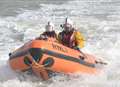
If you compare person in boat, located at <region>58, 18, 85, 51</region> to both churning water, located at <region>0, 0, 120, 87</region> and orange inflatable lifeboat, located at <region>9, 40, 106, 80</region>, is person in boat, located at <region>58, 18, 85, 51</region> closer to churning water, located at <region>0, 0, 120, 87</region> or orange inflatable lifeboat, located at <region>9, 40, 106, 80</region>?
orange inflatable lifeboat, located at <region>9, 40, 106, 80</region>

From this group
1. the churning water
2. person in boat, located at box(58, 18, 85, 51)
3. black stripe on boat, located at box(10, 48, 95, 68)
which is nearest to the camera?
black stripe on boat, located at box(10, 48, 95, 68)

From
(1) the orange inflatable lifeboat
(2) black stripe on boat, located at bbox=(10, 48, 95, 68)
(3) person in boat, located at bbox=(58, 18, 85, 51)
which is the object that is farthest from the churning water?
(3) person in boat, located at bbox=(58, 18, 85, 51)

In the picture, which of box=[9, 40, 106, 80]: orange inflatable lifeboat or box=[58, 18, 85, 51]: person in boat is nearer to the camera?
box=[9, 40, 106, 80]: orange inflatable lifeboat

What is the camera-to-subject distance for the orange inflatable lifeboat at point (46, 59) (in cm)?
805

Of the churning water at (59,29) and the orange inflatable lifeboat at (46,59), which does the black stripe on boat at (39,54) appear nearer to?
the orange inflatable lifeboat at (46,59)

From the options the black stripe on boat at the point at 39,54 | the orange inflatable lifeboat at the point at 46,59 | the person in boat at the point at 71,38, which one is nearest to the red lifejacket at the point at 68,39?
the person in boat at the point at 71,38

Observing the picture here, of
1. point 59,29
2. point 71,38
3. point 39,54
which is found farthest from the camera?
point 59,29

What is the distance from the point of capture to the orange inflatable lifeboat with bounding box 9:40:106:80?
805 centimetres

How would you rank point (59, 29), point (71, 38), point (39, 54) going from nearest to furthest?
point (39, 54), point (71, 38), point (59, 29)

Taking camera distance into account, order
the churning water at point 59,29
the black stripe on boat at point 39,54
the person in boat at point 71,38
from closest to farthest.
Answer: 1. the black stripe on boat at point 39,54
2. the churning water at point 59,29
3. the person in boat at point 71,38

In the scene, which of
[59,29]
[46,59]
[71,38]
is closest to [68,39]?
[71,38]

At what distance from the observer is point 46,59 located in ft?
26.4

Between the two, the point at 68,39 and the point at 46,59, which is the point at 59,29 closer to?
the point at 68,39

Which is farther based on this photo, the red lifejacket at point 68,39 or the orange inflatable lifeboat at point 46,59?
the red lifejacket at point 68,39
